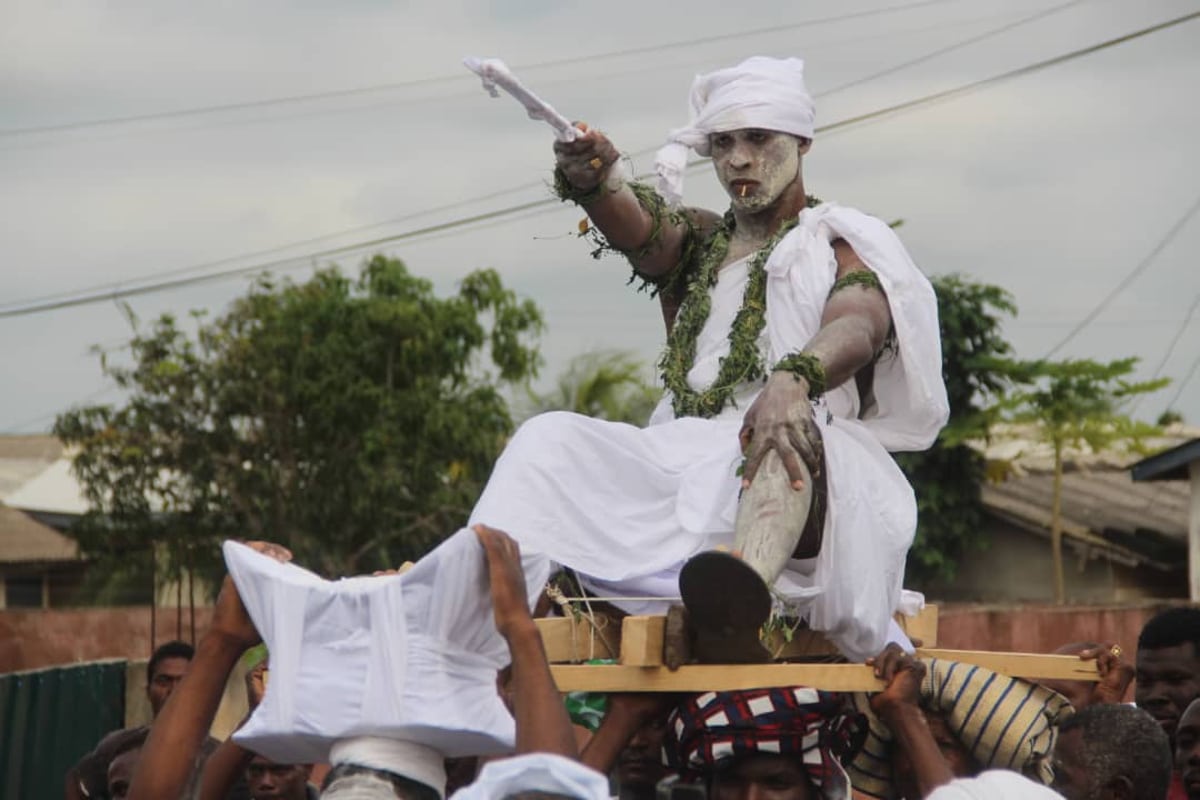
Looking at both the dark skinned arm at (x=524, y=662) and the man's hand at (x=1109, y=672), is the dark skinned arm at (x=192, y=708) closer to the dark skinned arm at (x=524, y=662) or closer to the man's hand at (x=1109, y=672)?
the dark skinned arm at (x=524, y=662)

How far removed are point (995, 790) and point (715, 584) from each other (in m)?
0.84

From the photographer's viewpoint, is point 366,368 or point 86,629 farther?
point 366,368

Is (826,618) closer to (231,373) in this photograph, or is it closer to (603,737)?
(603,737)

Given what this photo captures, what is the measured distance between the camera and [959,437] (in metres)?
26.6

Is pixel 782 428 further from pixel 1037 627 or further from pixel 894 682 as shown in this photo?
pixel 1037 627

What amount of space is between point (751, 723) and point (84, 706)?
8.55 metres

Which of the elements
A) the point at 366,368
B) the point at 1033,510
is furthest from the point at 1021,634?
the point at 1033,510

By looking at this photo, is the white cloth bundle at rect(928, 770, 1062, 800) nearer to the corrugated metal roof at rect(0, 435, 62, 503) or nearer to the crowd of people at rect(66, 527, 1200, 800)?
the crowd of people at rect(66, 527, 1200, 800)

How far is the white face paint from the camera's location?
5.93 metres

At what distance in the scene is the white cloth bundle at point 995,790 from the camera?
411cm

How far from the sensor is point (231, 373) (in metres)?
25.2

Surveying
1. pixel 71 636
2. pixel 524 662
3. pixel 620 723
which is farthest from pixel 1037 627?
pixel 524 662

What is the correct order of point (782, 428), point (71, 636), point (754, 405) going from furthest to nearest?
point (71, 636)
point (754, 405)
point (782, 428)

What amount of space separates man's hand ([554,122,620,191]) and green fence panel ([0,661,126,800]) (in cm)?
724
